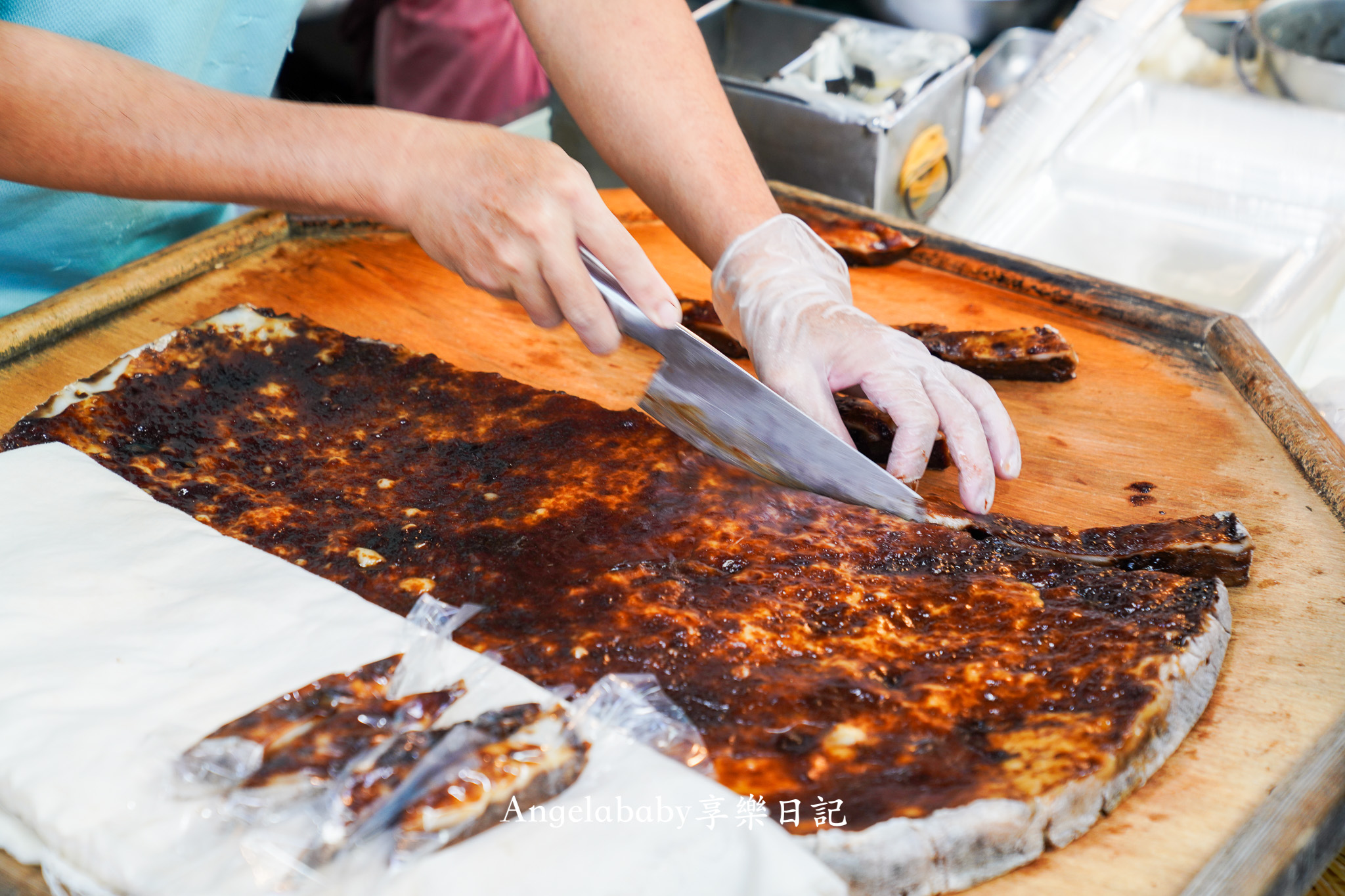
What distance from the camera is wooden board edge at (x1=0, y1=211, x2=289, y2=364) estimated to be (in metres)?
2.20

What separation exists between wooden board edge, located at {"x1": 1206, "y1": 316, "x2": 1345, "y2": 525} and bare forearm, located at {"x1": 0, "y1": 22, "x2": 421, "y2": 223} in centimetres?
182

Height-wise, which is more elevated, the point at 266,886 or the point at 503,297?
the point at 503,297

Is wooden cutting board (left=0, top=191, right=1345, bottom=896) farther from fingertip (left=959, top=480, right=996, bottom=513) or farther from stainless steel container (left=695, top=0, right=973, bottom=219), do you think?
stainless steel container (left=695, top=0, right=973, bottom=219)

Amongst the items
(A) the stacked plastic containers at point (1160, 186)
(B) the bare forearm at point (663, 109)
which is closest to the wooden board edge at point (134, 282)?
(B) the bare forearm at point (663, 109)

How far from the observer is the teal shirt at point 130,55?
7.20ft

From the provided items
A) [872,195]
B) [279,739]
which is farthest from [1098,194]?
[279,739]

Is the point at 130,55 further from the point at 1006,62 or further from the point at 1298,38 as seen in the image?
the point at 1298,38

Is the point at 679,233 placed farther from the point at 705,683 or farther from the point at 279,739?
the point at 279,739

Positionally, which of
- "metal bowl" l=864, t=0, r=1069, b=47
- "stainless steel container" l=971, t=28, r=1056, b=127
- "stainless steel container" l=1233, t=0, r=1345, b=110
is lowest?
"stainless steel container" l=971, t=28, r=1056, b=127

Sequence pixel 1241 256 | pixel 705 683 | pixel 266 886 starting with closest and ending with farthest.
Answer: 1. pixel 266 886
2. pixel 705 683
3. pixel 1241 256

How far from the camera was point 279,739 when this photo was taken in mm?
1277

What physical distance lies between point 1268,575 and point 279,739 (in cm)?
162

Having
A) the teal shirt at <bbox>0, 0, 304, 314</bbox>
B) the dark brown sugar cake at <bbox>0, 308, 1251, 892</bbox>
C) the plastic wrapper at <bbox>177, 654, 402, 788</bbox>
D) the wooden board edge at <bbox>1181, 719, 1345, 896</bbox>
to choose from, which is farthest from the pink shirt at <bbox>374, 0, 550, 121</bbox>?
the wooden board edge at <bbox>1181, 719, 1345, 896</bbox>

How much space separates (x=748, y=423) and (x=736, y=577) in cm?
31
